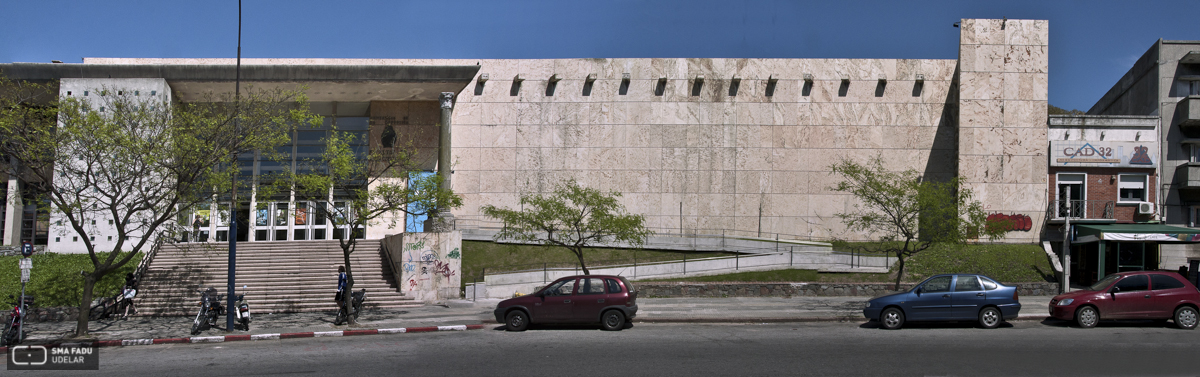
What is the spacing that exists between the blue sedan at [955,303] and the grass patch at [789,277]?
9.82 meters

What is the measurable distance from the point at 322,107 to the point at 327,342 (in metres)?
22.6

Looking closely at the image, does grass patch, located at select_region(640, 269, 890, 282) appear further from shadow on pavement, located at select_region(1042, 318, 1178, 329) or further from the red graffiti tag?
shadow on pavement, located at select_region(1042, 318, 1178, 329)

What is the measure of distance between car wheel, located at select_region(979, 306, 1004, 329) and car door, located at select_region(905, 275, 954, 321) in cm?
78

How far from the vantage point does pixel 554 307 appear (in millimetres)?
17281

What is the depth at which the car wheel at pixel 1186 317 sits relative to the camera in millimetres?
16594

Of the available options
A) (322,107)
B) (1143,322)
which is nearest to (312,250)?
(322,107)

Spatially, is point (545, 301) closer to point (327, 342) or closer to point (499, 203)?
point (327, 342)

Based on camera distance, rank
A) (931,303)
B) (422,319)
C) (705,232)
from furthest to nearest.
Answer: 1. (705,232)
2. (422,319)
3. (931,303)

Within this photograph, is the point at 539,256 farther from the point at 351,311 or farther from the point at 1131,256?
the point at 1131,256

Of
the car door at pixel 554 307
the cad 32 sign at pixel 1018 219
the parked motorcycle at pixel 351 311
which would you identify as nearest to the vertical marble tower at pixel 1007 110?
the cad 32 sign at pixel 1018 219

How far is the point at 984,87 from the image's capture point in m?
33.8

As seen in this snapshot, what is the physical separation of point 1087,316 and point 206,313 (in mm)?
21836

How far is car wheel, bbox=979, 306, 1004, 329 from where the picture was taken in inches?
661

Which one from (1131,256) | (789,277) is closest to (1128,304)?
(789,277)
